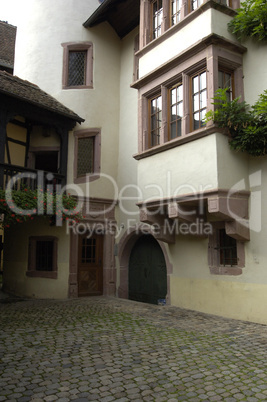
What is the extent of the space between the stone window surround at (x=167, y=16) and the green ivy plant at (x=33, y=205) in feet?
14.8

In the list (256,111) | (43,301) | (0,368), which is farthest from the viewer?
(43,301)

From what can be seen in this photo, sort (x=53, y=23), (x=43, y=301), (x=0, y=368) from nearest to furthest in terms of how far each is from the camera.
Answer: (x=0, y=368)
(x=43, y=301)
(x=53, y=23)

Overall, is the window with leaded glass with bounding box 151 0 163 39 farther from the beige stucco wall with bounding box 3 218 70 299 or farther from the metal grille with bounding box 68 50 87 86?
the beige stucco wall with bounding box 3 218 70 299

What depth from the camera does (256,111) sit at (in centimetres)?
666

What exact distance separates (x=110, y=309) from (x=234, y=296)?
2.99 metres

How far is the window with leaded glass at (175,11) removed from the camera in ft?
28.0

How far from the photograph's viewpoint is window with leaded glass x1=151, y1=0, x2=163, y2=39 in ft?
30.4

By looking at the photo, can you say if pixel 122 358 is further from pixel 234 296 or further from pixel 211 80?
pixel 211 80

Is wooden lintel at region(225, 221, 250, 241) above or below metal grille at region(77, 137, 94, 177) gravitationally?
below

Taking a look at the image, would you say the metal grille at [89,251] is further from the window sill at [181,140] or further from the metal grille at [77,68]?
the metal grille at [77,68]

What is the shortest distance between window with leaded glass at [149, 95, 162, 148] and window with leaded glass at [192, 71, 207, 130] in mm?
1251

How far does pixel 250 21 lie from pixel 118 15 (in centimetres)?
614

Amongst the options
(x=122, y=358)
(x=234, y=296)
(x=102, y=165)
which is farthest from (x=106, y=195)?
(x=122, y=358)

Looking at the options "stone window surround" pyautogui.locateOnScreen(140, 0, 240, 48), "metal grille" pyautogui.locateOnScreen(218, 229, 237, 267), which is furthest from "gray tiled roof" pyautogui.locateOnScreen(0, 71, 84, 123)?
"metal grille" pyautogui.locateOnScreen(218, 229, 237, 267)
